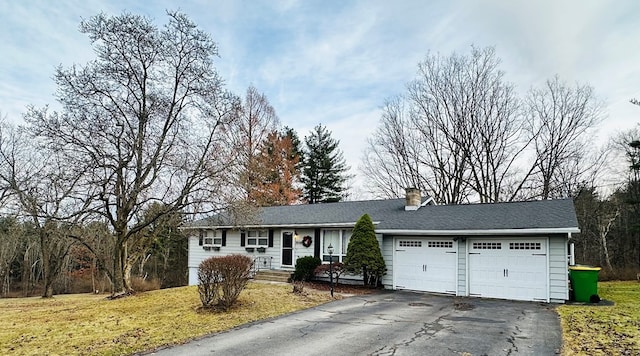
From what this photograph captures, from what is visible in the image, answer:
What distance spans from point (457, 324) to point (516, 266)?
16.8 ft

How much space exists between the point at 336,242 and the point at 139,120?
358 inches

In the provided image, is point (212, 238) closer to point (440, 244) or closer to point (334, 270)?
point (334, 270)

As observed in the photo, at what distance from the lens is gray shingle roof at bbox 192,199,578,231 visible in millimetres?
12906

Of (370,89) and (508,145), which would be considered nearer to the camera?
(370,89)

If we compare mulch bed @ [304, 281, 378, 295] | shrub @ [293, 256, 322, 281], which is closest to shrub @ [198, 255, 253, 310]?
mulch bed @ [304, 281, 378, 295]

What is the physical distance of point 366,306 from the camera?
11234mm

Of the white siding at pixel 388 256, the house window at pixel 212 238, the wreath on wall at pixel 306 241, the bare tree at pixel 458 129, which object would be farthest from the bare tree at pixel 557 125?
the house window at pixel 212 238

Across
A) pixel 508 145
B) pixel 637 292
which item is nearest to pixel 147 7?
pixel 637 292

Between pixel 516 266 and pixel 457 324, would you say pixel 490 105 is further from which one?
pixel 457 324

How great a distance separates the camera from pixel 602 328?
814cm

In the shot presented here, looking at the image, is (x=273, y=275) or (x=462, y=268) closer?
(x=462, y=268)

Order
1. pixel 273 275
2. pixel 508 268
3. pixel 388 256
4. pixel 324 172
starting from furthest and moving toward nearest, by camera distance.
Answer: pixel 324 172
pixel 273 275
pixel 388 256
pixel 508 268

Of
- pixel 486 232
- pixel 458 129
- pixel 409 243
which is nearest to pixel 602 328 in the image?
pixel 486 232

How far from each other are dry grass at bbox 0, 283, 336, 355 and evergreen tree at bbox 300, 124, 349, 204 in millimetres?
21998
